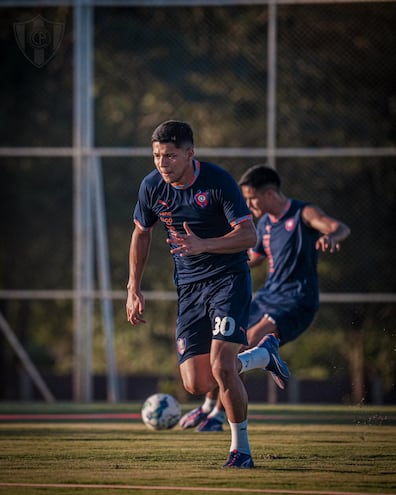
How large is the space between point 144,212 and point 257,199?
2212mm

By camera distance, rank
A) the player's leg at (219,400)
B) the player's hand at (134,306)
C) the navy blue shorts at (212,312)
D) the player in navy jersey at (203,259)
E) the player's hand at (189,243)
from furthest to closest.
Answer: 1. the player's leg at (219,400)
2. the player's hand at (134,306)
3. the navy blue shorts at (212,312)
4. the player in navy jersey at (203,259)
5. the player's hand at (189,243)

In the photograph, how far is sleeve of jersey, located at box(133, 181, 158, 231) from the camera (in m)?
6.76

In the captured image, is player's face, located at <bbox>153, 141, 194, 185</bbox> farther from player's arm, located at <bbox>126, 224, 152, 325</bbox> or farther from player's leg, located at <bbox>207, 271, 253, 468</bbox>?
player's leg, located at <bbox>207, 271, 253, 468</bbox>

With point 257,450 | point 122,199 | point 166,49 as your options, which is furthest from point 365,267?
point 257,450

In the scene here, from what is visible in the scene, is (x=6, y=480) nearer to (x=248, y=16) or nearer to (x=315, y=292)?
(x=315, y=292)

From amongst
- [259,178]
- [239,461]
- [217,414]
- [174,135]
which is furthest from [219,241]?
[217,414]

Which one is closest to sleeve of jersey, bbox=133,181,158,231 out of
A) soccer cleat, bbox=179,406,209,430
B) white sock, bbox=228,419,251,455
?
white sock, bbox=228,419,251,455

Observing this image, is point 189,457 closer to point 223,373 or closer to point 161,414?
point 223,373

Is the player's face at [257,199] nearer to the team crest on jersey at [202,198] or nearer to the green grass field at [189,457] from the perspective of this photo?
the green grass field at [189,457]

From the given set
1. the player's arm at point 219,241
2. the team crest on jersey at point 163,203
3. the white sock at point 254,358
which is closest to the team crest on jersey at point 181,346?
the white sock at point 254,358

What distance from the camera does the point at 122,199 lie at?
16.5m

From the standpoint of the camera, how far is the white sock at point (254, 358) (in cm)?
706

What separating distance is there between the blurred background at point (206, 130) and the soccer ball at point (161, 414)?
19.7 ft

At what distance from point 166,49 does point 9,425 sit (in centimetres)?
968
